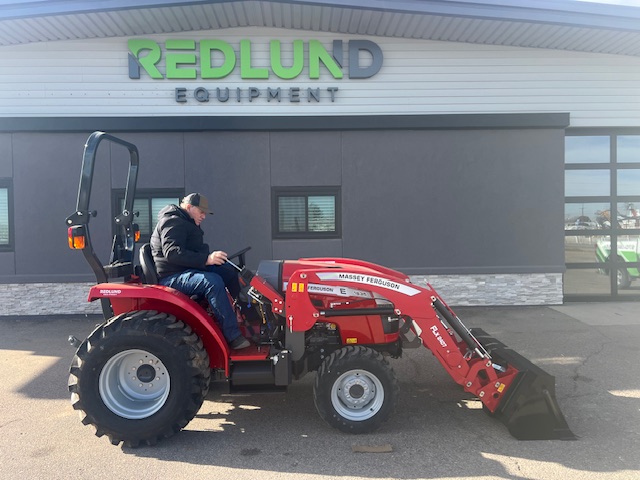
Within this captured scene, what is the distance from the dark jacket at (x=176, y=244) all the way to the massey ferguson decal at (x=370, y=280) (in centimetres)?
106

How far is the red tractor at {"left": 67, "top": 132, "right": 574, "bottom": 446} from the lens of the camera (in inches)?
144

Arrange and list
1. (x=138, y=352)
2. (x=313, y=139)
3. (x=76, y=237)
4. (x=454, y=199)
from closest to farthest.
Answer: (x=76, y=237) → (x=138, y=352) → (x=313, y=139) → (x=454, y=199)

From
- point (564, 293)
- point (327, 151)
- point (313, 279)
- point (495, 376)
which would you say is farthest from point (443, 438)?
point (564, 293)

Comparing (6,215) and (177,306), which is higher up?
(6,215)

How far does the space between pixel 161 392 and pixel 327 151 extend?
5.43 meters

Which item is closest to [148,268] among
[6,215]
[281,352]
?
[281,352]

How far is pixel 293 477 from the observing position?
3.25 m

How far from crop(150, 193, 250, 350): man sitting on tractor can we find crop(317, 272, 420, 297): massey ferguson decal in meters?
0.83

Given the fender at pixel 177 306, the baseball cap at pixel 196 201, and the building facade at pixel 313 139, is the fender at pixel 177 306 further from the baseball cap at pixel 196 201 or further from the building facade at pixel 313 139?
the building facade at pixel 313 139

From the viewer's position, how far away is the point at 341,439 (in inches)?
148

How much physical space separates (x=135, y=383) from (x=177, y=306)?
0.70 metres

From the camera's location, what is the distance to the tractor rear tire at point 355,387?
3.79m

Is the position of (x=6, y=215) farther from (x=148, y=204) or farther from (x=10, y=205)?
(x=148, y=204)

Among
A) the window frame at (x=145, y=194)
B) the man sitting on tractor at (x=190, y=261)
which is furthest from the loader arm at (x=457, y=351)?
the window frame at (x=145, y=194)
